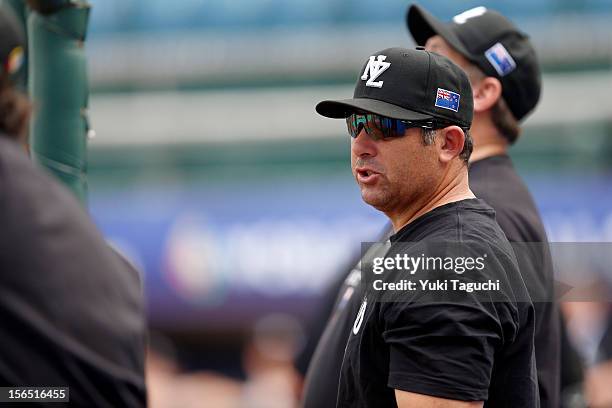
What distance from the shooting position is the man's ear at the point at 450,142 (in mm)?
2434

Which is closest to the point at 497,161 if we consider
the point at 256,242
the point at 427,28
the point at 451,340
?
the point at 427,28

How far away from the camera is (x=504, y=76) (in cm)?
314

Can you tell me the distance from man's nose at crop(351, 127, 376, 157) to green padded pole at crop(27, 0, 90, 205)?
0.72 metres

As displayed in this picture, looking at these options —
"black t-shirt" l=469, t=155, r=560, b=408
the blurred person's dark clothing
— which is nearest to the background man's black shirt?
"black t-shirt" l=469, t=155, r=560, b=408

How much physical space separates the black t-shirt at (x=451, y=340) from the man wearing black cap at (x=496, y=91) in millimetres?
514

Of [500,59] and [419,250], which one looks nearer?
[419,250]

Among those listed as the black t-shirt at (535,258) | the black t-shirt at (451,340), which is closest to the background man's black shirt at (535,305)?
the black t-shirt at (535,258)

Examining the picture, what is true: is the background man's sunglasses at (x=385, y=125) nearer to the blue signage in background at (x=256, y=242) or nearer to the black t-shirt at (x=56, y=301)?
the black t-shirt at (x=56, y=301)

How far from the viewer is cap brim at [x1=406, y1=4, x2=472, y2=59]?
3.12m

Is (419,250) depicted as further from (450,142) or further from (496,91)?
(496,91)

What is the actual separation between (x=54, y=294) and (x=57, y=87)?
1.10 m

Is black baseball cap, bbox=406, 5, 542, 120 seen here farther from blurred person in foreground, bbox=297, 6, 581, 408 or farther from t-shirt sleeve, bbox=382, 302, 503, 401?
t-shirt sleeve, bbox=382, 302, 503, 401

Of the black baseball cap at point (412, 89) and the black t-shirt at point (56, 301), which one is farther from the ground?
the black baseball cap at point (412, 89)

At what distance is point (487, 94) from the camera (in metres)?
3.12
